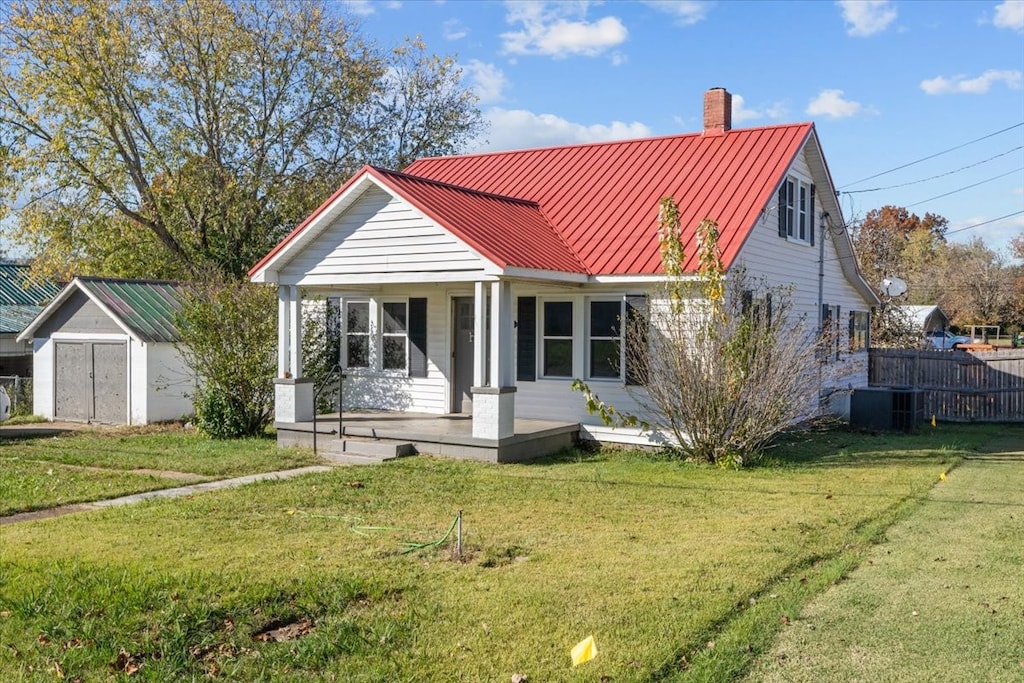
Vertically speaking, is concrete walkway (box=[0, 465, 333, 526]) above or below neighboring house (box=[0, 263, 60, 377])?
below

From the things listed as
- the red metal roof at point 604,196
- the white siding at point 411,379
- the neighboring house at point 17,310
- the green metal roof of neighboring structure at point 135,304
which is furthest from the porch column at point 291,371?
the neighboring house at point 17,310

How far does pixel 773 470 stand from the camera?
12711 mm

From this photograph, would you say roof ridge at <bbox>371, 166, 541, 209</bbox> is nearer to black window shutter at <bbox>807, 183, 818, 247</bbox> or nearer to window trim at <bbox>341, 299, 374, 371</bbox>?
window trim at <bbox>341, 299, 374, 371</bbox>

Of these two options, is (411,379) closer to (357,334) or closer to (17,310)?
→ (357,334)

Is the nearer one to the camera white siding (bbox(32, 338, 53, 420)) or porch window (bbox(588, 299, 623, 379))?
porch window (bbox(588, 299, 623, 379))

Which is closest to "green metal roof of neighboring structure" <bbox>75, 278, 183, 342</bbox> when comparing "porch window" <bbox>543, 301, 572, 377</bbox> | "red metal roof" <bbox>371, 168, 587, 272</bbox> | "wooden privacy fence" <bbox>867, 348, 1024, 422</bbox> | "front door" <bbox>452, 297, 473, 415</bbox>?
"front door" <bbox>452, 297, 473, 415</bbox>

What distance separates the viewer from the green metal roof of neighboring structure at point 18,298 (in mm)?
29812

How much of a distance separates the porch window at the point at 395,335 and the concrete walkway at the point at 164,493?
4730mm

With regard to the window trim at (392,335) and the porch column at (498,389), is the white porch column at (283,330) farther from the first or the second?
the porch column at (498,389)

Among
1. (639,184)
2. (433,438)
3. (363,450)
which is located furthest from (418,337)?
(639,184)

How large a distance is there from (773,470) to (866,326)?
1197cm

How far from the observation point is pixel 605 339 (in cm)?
1530

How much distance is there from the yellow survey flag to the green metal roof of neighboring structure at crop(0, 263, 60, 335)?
1114 inches

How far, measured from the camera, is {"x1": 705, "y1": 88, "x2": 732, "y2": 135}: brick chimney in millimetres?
18375
